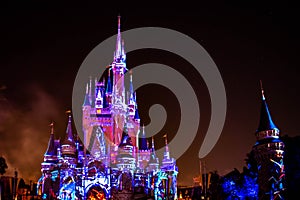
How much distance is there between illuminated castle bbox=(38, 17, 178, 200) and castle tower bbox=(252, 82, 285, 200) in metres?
25.8

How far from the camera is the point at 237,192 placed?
44156mm

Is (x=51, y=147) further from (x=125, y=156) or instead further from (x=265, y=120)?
(x=265, y=120)

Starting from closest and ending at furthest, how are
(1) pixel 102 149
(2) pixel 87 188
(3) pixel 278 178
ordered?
1. (3) pixel 278 178
2. (2) pixel 87 188
3. (1) pixel 102 149

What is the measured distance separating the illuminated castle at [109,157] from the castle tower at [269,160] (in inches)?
1016

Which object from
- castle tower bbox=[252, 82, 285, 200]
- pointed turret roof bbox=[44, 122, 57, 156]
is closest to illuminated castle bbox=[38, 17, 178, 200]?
pointed turret roof bbox=[44, 122, 57, 156]

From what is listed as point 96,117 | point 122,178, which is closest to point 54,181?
point 122,178

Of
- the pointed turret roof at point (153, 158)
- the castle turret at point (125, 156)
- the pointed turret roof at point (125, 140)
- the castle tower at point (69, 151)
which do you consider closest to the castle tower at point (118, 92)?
the pointed turret roof at point (125, 140)

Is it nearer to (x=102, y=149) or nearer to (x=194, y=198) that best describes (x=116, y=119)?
(x=102, y=149)

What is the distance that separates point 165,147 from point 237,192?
1200 inches

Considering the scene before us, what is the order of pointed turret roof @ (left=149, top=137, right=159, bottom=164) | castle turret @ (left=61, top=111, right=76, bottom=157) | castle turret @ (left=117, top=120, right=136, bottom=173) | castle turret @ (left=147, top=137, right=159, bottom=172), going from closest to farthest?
castle turret @ (left=61, top=111, right=76, bottom=157), castle turret @ (left=117, top=120, right=136, bottom=173), castle turret @ (left=147, top=137, right=159, bottom=172), pointed turret roof @ (left=149, top=137, right=159, bottom=164)

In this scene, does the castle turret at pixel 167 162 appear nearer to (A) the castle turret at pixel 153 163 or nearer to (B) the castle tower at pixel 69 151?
(A) the castle turret at pixel 153 163

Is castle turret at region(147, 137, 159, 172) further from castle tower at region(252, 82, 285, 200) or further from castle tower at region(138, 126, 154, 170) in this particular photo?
castle tower at region(252, 82, 285, 200)

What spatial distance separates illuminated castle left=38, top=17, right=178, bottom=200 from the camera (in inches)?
2275

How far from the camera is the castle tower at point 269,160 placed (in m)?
35.3
